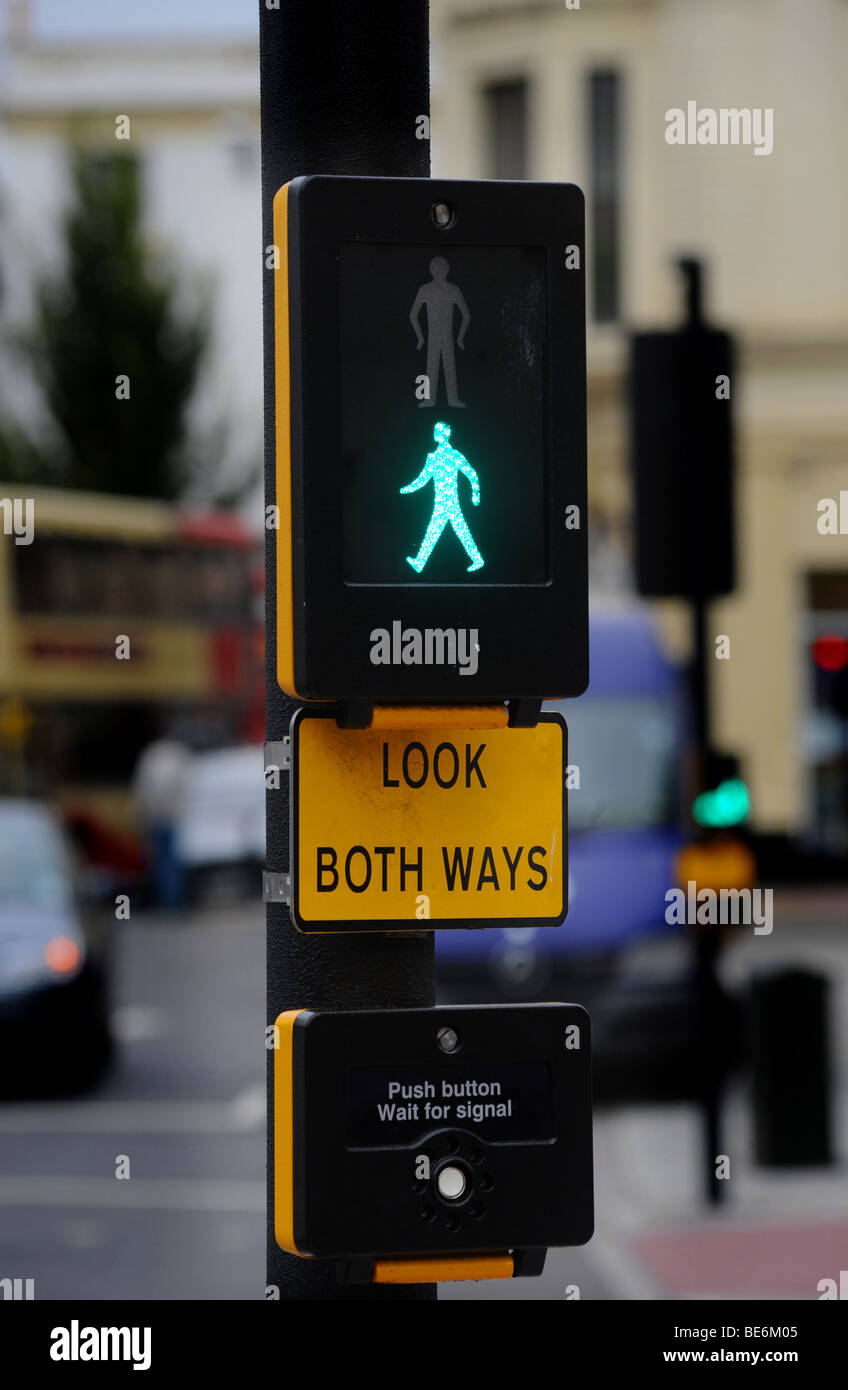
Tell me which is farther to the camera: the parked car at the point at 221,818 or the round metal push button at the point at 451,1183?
the parked car at the point at 221,818

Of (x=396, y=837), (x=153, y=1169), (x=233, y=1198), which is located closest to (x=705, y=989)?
(x=233, y=1198)

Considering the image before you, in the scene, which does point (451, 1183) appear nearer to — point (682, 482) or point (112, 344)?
point (682, 482)

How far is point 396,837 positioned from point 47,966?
10.4 metres

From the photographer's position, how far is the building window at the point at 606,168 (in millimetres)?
27344

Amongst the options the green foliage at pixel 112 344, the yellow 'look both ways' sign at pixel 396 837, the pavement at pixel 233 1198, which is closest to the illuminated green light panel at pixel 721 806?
the pavement at pixel 233 1198

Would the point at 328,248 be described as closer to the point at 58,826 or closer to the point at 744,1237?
the point at 744,1237

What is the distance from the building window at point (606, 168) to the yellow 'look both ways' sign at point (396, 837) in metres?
25.2

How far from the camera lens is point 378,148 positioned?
2662 millimetres

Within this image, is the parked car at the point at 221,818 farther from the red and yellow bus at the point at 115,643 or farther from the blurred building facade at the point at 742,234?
the blurred building facade at the point at 742,234

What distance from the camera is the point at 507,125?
28.1 metres

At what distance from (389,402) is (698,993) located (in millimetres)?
7345

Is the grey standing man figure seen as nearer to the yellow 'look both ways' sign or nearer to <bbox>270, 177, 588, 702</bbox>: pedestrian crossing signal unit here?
<bbox>270, 177, 588, 702</bbox>: pedestrian crossing signal unit

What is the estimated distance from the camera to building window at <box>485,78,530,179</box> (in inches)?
1093
